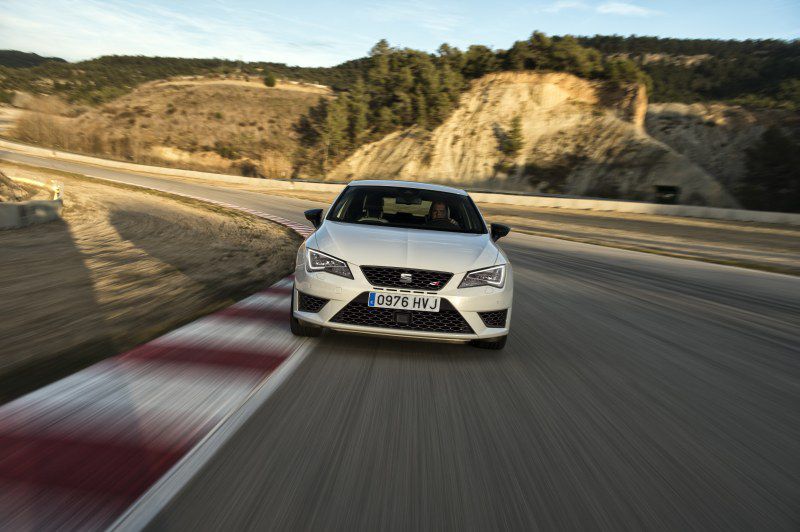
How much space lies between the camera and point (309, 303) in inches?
194

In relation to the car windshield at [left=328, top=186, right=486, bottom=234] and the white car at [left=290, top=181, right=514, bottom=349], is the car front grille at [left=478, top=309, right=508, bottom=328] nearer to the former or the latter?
the white car at [left=290, top=181, right=514, bottom=349]

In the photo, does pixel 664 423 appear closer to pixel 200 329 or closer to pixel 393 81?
pixel 200 329

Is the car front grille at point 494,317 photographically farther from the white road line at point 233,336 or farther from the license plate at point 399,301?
the white road line at point 233,336

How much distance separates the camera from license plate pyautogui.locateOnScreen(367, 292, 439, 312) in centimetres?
466

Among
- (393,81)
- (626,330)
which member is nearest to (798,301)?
(626,330)

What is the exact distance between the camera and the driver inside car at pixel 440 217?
237 inches

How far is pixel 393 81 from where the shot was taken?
67438mm

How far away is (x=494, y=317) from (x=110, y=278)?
6.03m

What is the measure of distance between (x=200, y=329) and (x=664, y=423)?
12.8ft

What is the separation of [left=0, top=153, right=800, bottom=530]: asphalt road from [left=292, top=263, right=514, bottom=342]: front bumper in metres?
0.25

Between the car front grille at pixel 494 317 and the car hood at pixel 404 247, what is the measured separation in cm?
39

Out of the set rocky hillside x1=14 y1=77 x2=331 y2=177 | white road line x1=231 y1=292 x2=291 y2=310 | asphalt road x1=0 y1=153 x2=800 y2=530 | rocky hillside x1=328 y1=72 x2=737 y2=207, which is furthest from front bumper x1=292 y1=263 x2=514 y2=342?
rocky hillside x1=14 y1=77 x2=331 y2=177

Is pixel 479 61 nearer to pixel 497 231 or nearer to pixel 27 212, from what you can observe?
pixel 27 212

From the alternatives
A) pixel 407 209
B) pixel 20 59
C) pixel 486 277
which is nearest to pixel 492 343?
pixel 486 277
